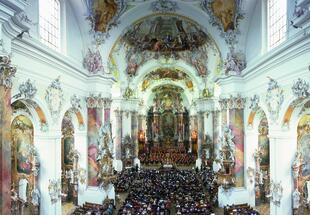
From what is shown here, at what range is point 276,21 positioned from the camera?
13945mm

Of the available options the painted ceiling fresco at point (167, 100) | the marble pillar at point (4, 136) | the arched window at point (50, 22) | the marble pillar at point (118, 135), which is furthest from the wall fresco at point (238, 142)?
the painted ceiling fresco at point (167, 100)

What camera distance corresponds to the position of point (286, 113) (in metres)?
12.8

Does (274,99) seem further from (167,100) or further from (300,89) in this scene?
(167,100)

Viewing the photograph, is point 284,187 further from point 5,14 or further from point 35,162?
point 5,14

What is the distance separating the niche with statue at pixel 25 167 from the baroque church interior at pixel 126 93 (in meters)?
0.05

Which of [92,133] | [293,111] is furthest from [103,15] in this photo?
[293,111]

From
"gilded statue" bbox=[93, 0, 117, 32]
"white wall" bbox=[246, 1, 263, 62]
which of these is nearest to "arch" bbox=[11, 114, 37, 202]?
"gilded statue" bbox=[93, 0, 117, 32]

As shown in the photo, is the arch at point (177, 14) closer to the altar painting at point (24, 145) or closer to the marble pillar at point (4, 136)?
the altar painting at point (24, 145)

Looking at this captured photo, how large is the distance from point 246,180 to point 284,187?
486 cm

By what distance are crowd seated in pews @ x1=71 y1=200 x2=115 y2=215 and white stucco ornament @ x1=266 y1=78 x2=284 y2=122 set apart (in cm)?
951

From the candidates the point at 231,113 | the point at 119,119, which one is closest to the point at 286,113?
the point at 231,113

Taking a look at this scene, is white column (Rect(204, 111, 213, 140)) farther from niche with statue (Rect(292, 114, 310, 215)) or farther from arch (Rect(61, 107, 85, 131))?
niche with statue (Rect(292, 114, 310, 215))

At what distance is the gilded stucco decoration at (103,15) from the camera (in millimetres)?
17047

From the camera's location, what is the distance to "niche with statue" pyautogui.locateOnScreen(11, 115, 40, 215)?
13.1m
